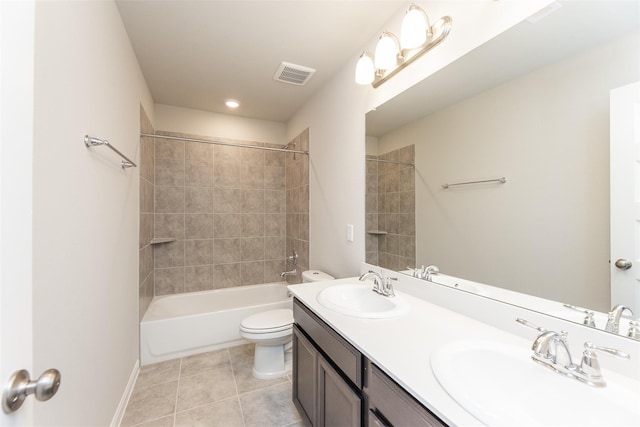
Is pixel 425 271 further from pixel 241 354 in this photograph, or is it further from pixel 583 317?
pixel 241 354

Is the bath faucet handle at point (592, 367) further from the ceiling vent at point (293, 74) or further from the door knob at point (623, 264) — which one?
the ceiling vent at point (293, 74)

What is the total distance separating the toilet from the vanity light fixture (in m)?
1.86

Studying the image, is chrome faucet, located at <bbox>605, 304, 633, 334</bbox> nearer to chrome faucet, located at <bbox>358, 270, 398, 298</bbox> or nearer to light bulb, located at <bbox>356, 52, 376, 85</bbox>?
chrome faucet, located at <bbox>358, 270, 398, 298</bbox>

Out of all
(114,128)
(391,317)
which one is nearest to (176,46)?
(114,128)

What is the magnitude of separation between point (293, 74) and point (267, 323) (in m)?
2.06

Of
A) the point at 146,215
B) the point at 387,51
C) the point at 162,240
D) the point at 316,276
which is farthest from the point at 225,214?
the point at 387,51

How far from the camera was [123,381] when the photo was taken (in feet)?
5.76

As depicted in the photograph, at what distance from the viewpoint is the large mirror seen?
0.81 meters

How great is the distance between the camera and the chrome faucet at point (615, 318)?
29.6 inches

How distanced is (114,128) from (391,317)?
1830 millimetres

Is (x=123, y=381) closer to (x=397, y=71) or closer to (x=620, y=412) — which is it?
(x=620, y=412)

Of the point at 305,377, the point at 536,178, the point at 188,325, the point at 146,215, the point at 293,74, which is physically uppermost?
the point at 293,74

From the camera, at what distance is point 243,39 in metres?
1.82

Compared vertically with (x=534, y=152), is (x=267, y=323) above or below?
below
